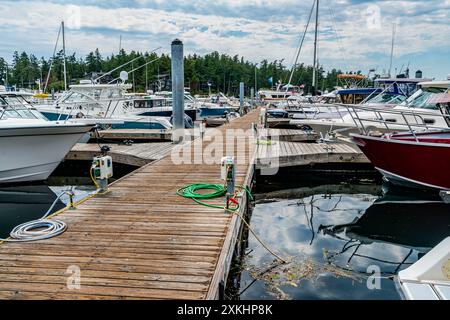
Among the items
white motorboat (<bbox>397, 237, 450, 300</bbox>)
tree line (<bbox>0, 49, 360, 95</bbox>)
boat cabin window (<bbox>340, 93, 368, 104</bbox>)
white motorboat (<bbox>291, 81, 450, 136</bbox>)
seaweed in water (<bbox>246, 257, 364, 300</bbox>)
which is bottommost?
seaweed in water (<bbox>246, 257, 364, 300</bbox>)

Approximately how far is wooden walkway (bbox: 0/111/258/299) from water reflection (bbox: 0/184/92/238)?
2816 millimetres

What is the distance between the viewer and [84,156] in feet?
38.8

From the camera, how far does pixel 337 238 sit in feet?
22.5

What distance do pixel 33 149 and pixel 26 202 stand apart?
1.29m

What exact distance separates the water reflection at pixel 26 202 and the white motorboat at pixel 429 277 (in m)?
6.64

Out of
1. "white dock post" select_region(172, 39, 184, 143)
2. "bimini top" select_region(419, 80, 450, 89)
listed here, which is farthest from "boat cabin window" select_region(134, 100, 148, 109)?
"bimini top" select_region(419, 80, 450, 89)

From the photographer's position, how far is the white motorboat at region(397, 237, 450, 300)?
362 cm

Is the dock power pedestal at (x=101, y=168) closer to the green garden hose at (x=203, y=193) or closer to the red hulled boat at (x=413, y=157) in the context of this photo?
the green garden hose at (x=203, y=193)

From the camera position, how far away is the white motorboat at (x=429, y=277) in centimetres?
362

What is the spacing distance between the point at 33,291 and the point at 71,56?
100.0 meters

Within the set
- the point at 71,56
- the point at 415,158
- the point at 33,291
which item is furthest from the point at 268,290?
the point at 71,56

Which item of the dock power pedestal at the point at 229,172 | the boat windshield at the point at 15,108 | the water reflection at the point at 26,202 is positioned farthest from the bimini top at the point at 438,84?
the boat windshield at the point at 15,108

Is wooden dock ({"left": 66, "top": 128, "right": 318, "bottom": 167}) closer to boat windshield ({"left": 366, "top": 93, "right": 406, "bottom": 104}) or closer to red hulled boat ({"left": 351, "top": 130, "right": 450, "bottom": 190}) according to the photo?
boat windshield ({"left": 366, "top": 93, "right": 406, "bottom": 104})

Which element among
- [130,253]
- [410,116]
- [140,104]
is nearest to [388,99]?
[410,116]
